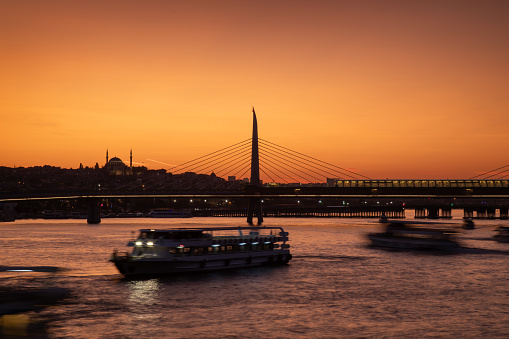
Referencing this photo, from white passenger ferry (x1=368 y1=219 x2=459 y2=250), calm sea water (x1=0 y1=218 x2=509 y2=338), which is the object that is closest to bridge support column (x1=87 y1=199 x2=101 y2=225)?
white passenger ferry (x1=368 y1=219 x2=459 y2=250)

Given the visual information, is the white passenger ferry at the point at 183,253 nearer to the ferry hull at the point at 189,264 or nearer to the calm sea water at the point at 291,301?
the ferry hull at the point at 189,264

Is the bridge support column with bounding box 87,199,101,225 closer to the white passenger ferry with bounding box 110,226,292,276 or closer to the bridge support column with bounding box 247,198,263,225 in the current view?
the bridge support column with bounding box 247,198,263,225

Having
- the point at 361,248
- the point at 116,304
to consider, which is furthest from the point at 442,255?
the point at 116,304

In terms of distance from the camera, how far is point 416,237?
79375 mm

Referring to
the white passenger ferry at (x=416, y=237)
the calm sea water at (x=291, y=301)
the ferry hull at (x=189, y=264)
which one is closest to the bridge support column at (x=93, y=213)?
the white passenger ferry at (x=416, y=237)

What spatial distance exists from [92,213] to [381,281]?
127874mm

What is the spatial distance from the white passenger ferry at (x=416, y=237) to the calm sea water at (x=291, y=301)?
1541 centimetres

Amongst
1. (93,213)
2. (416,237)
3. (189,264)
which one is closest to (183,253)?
(189,264)

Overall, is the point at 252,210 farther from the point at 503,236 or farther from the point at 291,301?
the point at 291,301

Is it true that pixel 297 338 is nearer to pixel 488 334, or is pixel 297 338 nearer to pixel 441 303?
pixel 488 334

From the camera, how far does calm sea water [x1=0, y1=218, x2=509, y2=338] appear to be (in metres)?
29.3

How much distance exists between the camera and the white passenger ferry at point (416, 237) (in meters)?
76.6

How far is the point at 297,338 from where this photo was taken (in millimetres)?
27594

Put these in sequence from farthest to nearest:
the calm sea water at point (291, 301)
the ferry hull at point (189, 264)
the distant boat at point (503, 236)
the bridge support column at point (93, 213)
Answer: the bridge support column at point (93, 213)
the distant boat at point (503, 236)
the ferry hull at point (189, 264)
the calm sea water at point (291, 301)
